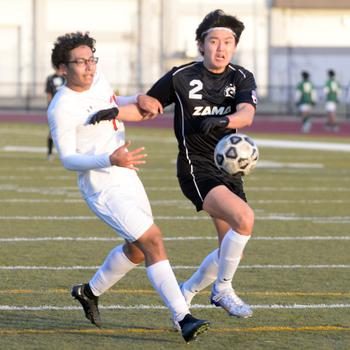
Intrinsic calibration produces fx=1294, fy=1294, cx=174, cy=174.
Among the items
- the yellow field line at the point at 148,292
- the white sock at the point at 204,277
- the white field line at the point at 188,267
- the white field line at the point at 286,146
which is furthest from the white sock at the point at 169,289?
the white field line at the point at 286,146

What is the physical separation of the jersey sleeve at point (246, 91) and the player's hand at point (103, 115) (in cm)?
99

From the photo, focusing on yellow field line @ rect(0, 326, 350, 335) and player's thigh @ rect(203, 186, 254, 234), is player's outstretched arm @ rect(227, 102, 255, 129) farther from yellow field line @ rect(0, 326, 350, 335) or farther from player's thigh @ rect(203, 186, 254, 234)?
yellow field line @ rect(0, 326, 350, 335)

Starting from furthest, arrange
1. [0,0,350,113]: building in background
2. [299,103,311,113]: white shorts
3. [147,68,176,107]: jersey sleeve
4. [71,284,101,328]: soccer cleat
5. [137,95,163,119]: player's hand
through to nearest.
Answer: [0,0,350,113]: building in background
[299,103,311,113]: white shorts
[147,68,176,107]: jersey sleeve
[137,95,163,119]: player's hand
[71,284,101,328]: soccer cleat

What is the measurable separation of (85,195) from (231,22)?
1.51 metres

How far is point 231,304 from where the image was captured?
7965mm

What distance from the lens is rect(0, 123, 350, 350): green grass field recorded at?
7574 mm

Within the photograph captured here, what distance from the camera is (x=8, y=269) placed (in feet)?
33.3

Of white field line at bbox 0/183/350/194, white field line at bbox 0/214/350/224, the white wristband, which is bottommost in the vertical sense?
white field line at bbox 0/214/350/224

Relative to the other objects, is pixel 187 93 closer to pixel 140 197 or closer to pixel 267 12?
pixel 140 197

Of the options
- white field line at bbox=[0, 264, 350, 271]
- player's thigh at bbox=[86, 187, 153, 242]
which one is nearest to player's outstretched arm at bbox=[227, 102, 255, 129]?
player's thigh at bbox=[86, 187, 153, 242]

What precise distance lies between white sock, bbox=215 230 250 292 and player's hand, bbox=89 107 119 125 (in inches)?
42.1

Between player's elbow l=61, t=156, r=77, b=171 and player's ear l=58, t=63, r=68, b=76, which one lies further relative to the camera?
player's ear l=58, t=63, r=68, b=76

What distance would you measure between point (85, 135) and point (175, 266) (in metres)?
3.12

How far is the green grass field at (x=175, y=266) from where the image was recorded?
24.8ft
